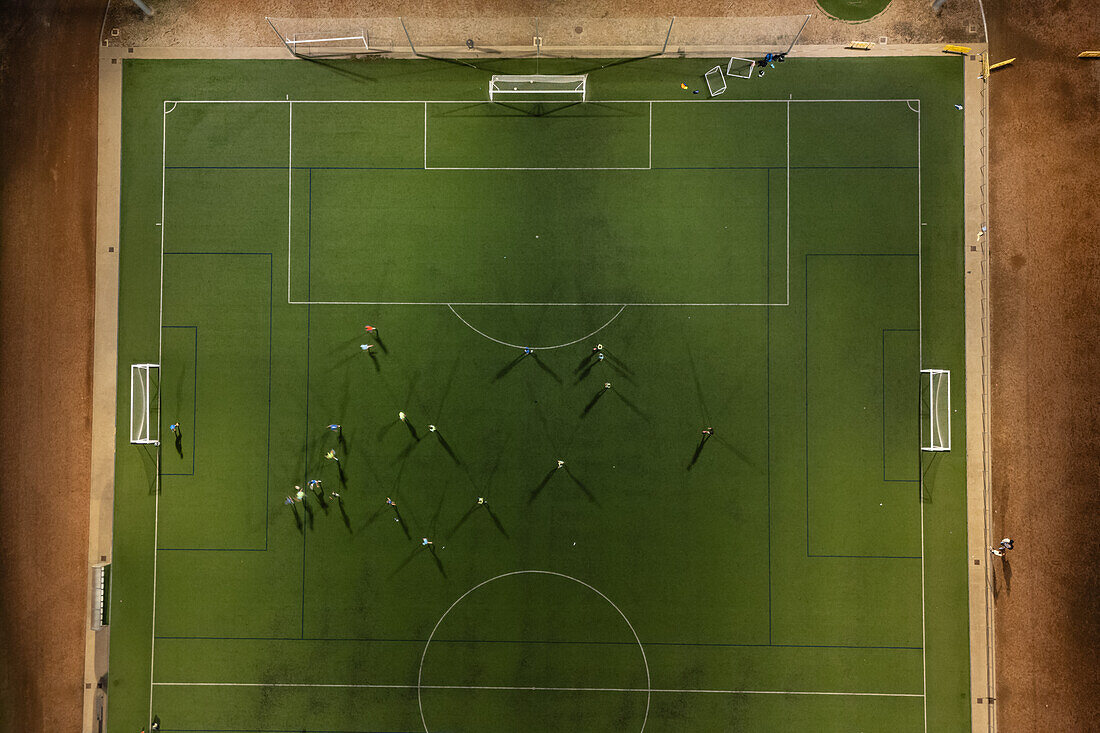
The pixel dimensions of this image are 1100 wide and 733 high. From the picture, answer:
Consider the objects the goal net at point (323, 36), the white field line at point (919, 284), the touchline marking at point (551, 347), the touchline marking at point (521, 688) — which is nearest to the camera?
the touchline marking at point (521, 688)

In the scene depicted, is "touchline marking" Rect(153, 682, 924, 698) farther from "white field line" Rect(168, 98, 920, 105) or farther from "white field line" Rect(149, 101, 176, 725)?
"white field line" Rect(168, 98, 920, 105)

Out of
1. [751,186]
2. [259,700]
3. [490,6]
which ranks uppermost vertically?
[490,6]

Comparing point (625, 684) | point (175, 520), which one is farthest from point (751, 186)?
point (175, 520)

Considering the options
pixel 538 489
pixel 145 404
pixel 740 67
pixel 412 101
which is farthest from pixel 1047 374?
pixel 145 404

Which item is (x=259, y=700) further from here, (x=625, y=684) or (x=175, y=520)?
(x=625, y=684)

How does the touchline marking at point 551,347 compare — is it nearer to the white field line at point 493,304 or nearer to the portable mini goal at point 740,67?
the white field line at point 493,304

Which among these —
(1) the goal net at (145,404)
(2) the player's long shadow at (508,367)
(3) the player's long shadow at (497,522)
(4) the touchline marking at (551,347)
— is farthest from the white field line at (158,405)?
(2) the player's long shadow at (508,367)

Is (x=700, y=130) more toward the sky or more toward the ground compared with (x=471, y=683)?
more toward the sky
